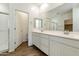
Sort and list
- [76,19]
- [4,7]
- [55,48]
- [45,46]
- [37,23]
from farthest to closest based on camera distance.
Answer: [37,23]
[4,7]
[45,46]
[76,19]
[55,48]

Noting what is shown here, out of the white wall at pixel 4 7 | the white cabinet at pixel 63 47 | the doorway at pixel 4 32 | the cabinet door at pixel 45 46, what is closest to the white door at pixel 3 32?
the doorway at pixel 4 32

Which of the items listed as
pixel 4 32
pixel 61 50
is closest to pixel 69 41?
pixel 61 50

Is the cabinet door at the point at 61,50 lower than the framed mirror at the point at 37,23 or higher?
lower

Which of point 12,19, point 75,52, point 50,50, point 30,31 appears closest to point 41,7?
point 30,31

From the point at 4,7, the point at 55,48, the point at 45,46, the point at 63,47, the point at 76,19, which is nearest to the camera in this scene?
the point at 63,47

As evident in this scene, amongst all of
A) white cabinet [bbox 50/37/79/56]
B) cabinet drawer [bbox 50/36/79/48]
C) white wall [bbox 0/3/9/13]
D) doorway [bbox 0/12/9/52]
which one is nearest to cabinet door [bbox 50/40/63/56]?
white cabinet [bbox 50/37/79/56]

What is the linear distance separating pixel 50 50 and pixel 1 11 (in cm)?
232

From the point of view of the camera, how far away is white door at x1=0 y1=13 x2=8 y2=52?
3025 mm

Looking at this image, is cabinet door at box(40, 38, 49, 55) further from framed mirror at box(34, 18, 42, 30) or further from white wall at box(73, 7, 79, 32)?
framed mirror at box(34, 18, 42, 30)

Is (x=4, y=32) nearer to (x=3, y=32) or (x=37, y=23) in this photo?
(x=3, y=32)

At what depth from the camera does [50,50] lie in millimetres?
2178

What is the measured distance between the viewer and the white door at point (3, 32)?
3025mm

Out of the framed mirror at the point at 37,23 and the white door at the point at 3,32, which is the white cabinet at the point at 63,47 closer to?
the white door at the point at 3,32

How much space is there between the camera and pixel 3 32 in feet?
10.1
